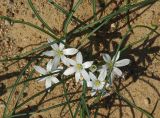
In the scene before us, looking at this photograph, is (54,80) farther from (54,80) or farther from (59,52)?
(59,52)

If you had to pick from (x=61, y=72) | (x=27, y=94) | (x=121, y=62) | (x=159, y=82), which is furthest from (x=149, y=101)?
(x=27, y=94)

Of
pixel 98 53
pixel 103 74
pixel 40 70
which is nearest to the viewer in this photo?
pixel 103 74

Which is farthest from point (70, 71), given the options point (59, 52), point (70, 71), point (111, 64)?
point (111, 64)

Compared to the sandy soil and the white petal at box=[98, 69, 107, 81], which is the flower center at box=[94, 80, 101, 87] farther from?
the sandy soil

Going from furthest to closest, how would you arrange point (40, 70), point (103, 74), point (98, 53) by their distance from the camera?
point (98, 53)
point (40, 70)
point (103, 74)

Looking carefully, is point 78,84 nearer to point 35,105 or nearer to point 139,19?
point 35,105

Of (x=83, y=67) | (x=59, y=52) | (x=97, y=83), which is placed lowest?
(x=97, y=83)

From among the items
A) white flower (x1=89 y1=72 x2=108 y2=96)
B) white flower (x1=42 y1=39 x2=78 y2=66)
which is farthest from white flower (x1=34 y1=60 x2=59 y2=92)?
white flower (x1=89 y1=72 x2=108 y2=96)

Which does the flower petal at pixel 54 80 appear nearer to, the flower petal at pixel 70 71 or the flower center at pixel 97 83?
the flower petal at pixel 70 71
